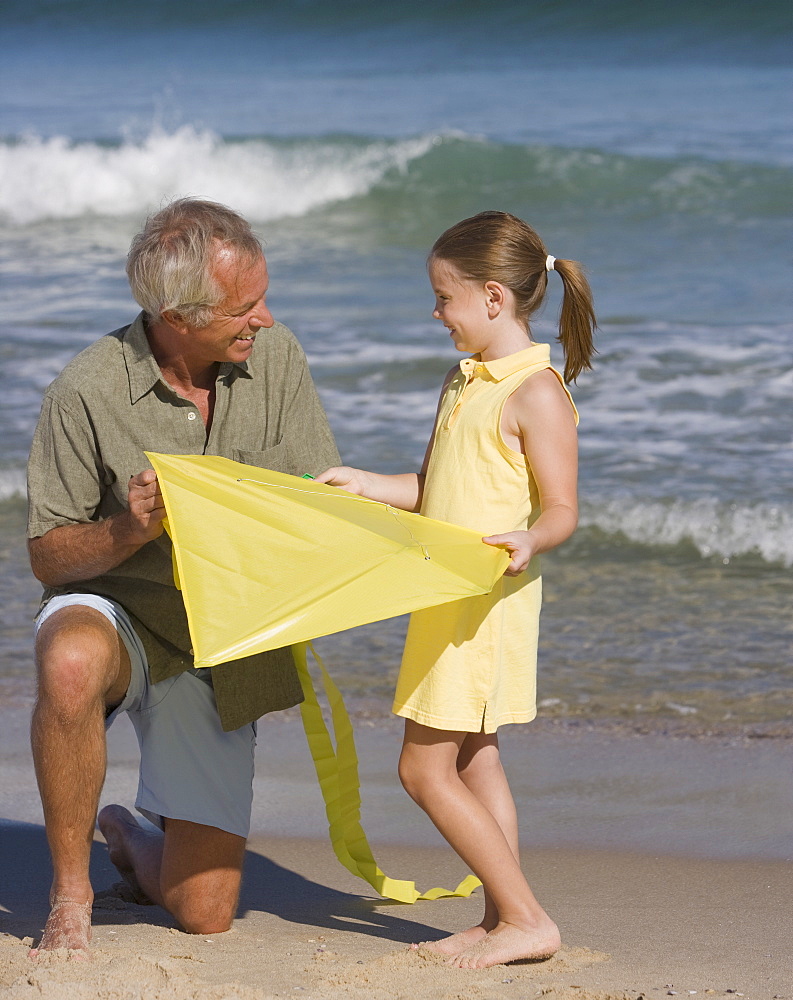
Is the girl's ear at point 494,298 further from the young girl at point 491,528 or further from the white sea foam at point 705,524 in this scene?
the white sea foam at point 705,524

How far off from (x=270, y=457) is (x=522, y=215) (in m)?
12.2

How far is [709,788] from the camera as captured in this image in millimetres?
3725

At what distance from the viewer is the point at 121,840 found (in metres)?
3.23

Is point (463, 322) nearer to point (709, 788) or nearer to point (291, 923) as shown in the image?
point (291, 923)

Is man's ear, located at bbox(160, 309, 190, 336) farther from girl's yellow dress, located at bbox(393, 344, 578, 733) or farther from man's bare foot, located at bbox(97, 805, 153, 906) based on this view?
man's bare foot, located at bbox(97, 805, 153, 906)

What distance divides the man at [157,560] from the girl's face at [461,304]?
0.45m

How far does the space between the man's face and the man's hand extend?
0.41 m

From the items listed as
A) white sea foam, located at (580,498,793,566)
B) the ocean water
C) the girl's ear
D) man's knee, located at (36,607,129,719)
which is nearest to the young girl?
the girl's ear

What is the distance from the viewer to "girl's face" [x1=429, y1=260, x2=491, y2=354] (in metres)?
2.80

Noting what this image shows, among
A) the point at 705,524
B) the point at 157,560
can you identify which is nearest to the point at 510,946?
the point at 157,560

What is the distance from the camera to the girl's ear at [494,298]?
2781 mm

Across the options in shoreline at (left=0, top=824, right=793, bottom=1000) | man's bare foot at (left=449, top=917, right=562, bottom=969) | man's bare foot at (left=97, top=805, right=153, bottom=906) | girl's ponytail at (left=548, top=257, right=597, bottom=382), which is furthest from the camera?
man's bare foot at (left=97, top=805, right=153, bottom=906)

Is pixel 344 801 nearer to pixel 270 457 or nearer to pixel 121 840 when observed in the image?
pixel 121 840

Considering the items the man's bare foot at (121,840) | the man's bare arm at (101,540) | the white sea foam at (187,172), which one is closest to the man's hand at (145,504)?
the man's bare arm at (101,540)
